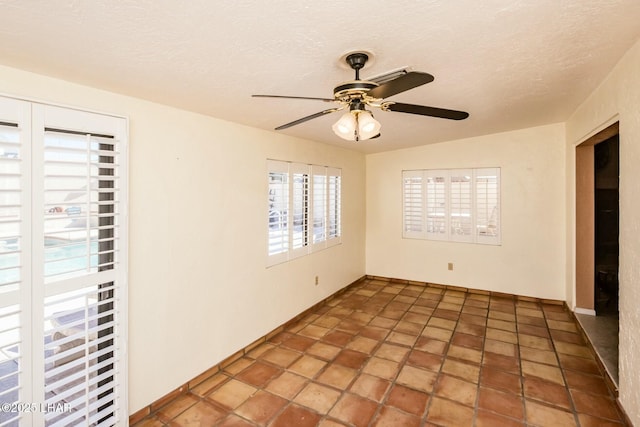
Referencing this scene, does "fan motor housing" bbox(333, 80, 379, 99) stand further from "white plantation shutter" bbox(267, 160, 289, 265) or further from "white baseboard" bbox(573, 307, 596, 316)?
"white baseboard" bbox(573, 307, 596, 316)

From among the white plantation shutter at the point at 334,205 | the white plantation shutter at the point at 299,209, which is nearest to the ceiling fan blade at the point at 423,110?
the white plantation shutter at the point at 299,209

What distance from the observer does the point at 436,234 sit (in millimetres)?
5152

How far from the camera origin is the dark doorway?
3.93m

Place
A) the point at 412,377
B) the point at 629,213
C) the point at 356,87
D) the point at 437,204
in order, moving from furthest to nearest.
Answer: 1. the point at 437,204
2. the point at 412,377
3. the point at 629,213
4. the point at 356,87

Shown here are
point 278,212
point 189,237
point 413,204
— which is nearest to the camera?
point 189,237

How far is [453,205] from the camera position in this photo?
196 inches

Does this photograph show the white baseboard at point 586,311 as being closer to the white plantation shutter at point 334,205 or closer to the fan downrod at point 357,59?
the white plantation shutter at point 334,205

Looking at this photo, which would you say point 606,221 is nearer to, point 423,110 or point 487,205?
point 487,205

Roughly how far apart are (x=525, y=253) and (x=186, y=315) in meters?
4.34

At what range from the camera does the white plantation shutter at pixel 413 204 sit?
5234 mm

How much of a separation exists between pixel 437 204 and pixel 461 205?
35cm

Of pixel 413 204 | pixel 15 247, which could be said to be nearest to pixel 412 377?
pixel 15 247

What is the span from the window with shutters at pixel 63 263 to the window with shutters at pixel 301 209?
161cm

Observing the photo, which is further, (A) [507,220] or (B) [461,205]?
(B) [461,205]
